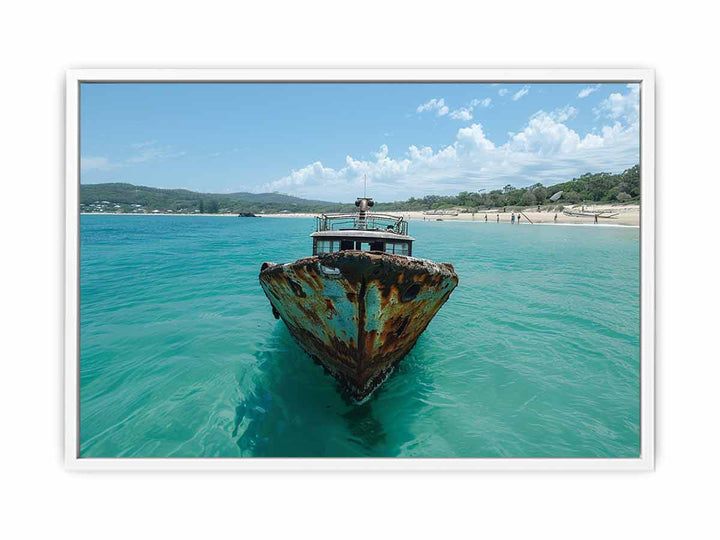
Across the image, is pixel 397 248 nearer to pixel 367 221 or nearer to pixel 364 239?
Answer: pixel 364 239

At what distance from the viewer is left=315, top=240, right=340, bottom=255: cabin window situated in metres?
6.96

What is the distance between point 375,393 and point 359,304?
2.53 m

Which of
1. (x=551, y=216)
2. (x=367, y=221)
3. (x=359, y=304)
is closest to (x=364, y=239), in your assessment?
(x=367, y=221)

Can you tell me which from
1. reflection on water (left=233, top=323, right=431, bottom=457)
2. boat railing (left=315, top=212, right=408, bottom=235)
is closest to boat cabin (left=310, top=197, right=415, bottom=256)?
boat railing (left=315, top=212, right=408, bottom=235)

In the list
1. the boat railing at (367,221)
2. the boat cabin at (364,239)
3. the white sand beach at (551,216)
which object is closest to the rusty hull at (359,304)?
the boat cabin at (364,239)

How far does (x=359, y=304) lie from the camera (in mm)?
4258

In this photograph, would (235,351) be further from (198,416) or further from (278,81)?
(278,81)

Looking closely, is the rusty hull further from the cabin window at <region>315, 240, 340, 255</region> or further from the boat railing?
the boat railing

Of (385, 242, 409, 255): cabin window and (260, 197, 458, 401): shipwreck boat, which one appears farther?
(385, 242, 409, 255): cabin window

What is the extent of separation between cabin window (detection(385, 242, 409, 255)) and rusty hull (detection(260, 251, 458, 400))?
135 cm

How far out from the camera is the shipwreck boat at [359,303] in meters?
4.06

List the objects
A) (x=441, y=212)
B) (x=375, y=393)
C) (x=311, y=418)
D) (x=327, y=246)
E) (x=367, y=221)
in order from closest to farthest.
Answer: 1. (x=311, y=418)
2. (x=375, y=393)
3. (x=327, y=246)
4. (x=367, y=221)
5. (x=441, y=212)
